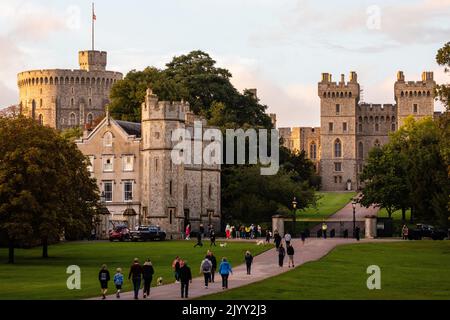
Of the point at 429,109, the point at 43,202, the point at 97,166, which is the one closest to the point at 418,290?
the point at 43,202

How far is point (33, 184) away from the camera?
7256cm

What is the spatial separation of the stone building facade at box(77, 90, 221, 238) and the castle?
272ft

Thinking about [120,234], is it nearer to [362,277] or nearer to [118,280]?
[362,277]

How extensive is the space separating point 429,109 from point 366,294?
13553cm

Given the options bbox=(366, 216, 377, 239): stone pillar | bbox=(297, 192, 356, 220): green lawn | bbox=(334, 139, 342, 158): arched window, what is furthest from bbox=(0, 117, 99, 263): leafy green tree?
bbox=(334, 139, 342, 158): arched window

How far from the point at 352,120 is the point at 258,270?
12471 centimetres

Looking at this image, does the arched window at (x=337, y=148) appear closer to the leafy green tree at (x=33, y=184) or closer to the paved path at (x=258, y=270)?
the paved path at (x=258, y=270)

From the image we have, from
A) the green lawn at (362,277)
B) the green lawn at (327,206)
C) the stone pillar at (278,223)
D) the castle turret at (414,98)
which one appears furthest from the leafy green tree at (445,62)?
the castle turret at (414,98)

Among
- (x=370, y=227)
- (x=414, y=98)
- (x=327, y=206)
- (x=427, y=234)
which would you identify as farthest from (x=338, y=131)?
(x=427, y=234)

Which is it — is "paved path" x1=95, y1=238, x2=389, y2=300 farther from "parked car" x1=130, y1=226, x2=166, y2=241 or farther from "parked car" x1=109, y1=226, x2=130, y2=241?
"parked car" x1=109, y1=226, x2=130, y2=241

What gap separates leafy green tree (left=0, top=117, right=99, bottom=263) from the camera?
7131 centimetres

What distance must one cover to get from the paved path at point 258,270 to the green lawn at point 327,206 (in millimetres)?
35637

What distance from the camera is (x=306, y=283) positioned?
180ft
